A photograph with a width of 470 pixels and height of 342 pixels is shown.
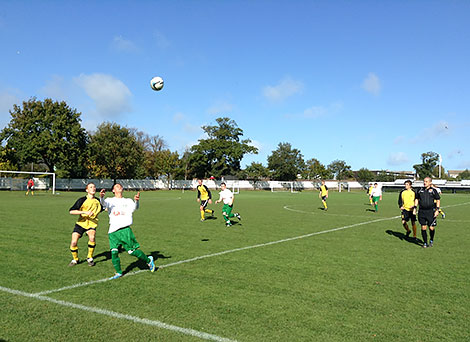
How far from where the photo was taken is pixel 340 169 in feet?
349

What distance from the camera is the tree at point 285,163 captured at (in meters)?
94.2

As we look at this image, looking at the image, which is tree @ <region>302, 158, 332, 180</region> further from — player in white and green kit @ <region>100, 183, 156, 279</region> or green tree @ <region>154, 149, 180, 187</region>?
player in white and green kit @ <region>100, 183, 156, 279</region>

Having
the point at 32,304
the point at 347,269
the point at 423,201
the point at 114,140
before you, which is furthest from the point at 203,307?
the point at 114,140

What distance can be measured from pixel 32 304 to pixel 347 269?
19.9 ft

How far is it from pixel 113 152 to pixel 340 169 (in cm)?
6571

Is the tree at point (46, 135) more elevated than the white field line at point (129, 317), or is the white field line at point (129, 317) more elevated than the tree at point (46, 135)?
the tree at point (46, 135)

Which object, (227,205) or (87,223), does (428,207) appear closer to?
(227,205)

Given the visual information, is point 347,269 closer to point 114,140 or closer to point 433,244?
point 433,244

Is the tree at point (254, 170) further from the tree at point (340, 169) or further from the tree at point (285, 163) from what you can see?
the tree at point (340, 169)

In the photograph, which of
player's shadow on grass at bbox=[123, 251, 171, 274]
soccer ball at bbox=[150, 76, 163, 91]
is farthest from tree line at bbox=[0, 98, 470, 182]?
player's shadow on grass at bbox=[123, 251, 171, 274]

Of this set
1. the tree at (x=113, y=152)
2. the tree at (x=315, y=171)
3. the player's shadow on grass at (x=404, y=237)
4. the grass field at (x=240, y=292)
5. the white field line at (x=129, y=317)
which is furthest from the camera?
the tree at (x=315, y=171)

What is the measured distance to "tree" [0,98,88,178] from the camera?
52719mm

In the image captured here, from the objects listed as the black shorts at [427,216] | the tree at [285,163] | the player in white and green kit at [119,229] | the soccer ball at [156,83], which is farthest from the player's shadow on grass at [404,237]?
the tree at [285,163]

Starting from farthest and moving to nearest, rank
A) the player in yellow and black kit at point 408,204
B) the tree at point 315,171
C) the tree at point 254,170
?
the tree at point 315,171
the tree at point 254,170
the player in yellow and black kit at point 408,204
